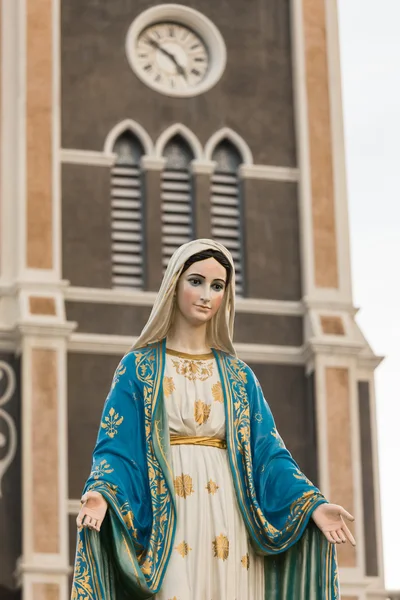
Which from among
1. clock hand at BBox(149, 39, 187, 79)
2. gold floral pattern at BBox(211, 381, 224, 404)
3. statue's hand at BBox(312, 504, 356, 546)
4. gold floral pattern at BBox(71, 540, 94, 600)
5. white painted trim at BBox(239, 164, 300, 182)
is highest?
clock hand at BBox(149, 39, 187, 79)

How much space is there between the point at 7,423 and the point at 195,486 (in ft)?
49.8

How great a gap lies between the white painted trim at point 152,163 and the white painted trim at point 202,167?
35 centimetres

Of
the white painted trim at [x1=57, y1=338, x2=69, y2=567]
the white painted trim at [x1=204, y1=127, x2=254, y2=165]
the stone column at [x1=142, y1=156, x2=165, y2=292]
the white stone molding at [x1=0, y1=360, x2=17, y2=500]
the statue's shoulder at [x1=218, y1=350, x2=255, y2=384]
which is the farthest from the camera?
the white painted trim at [x1=204, y1=127, x2=254, y2=165]

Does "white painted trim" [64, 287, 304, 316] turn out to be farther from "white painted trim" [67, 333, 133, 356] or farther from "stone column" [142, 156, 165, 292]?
"white painted trim" [67, 333, 133, 356]

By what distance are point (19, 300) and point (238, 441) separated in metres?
15.3

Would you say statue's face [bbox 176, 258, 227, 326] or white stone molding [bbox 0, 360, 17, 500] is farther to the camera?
white stone molding [bbox 0, 360, 17, 500]

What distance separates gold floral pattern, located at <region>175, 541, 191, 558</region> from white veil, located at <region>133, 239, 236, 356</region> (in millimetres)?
892

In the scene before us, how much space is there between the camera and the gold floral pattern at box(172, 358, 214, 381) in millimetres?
8812

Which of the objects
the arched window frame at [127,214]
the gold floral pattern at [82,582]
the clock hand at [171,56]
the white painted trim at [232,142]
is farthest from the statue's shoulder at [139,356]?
the clock hand at [171,56]

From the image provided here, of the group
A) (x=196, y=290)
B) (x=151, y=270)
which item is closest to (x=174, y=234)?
(x=151, y=270)

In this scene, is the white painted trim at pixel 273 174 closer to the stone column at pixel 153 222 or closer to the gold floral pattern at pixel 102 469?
the stone column at pixel 153 222

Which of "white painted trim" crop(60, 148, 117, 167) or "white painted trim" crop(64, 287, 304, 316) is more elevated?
"white painted trim" crop(60, 148, 117, 167)

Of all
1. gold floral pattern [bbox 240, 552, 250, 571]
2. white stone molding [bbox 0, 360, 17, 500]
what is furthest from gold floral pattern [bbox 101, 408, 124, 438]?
white stone molding [bbox 0, 360, 17, 500]

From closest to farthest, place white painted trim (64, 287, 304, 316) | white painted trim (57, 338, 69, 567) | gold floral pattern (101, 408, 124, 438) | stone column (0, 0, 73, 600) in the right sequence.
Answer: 1. gold floral pattern (101, 408, 124, 438)
2. white painted trim (57, 338, 69, 567)
3. stone column (0, 0, 73, 600)
4. white painted trim (64, 287, 304, 316)
